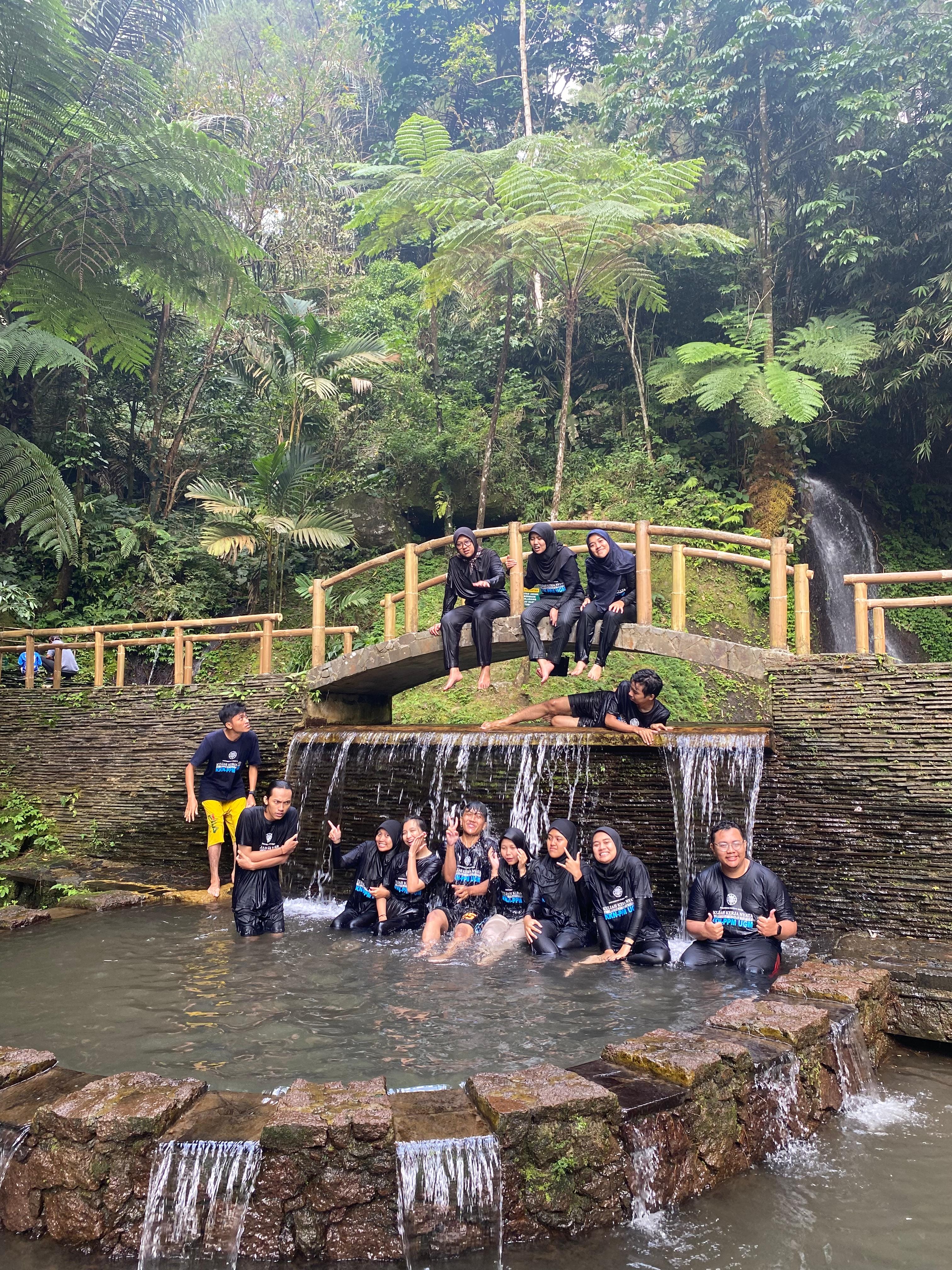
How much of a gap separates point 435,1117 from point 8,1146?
169 centimetres

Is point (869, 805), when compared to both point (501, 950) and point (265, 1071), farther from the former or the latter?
point (265, 1071)

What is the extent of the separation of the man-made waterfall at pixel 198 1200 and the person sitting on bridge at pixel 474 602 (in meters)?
6.18

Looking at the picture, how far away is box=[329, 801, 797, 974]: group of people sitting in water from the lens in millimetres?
6207

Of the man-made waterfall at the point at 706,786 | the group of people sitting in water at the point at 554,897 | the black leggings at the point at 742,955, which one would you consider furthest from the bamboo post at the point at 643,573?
the black leggings at the point at 742,955

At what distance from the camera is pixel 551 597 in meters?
9.28

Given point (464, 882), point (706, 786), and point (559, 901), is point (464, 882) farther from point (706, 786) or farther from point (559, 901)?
A: point (706, 786)

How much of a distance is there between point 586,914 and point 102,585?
13890mm

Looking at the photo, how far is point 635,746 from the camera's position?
8062 millimetres

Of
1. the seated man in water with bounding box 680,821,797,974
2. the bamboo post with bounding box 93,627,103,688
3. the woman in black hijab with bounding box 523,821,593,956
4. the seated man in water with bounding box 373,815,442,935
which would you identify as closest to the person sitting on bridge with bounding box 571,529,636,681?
the woman in black hijab with bounding box 523,821,593,956

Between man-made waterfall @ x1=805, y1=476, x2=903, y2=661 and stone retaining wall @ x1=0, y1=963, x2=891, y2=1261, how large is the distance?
1380 cm

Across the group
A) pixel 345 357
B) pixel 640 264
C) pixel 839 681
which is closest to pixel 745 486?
pixel 640 264

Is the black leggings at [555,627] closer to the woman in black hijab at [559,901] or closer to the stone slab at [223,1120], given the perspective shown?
the woman in black hijab at [559,901]

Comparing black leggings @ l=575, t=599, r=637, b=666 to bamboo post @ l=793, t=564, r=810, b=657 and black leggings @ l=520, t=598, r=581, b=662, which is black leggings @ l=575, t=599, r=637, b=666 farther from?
bamboo post @ l=793, t=564, r=810, b=657

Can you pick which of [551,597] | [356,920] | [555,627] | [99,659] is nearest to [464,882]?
[356,920]
